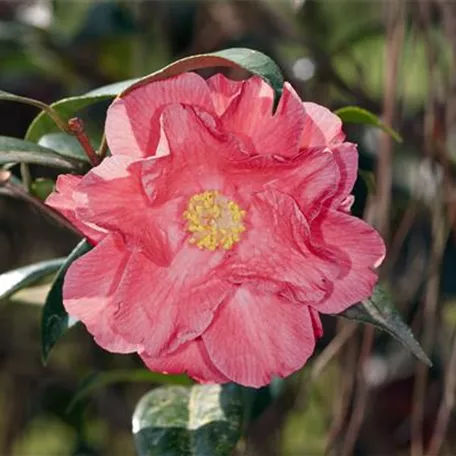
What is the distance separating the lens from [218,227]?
969mm

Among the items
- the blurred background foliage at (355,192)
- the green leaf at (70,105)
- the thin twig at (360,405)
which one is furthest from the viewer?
the blurred background foliage at (355,192)

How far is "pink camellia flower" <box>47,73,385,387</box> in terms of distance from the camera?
90cm

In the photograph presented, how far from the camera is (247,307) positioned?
0.96 m

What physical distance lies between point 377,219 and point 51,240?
92 cm

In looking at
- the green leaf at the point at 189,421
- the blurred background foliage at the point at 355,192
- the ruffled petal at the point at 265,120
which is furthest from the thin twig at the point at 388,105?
the ruffled petal at the point at 265,120

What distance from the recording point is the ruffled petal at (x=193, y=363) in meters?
0.96

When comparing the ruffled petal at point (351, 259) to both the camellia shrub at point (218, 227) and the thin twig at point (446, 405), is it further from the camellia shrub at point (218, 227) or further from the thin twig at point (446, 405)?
the thin twig at point (446, 405)

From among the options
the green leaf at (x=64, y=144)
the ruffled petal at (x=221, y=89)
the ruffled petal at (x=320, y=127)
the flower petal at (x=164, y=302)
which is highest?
the ruffled petal at (x=221, y=89)

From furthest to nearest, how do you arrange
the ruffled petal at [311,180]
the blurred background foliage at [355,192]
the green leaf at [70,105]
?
the blurred background foliage at [355,192] → the green leaf at [70,105] → the ruffled petal at [311,180]

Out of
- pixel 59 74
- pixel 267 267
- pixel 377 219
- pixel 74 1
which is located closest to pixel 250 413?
pixel 377 219

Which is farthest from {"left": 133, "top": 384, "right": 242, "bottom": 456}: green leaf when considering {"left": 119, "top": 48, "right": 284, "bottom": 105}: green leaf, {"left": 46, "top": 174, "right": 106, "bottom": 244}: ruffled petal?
{"left": 119, "top": 48, "right": 284, "bottom": 105}: green leaf

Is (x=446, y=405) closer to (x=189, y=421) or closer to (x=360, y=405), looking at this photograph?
(x=360, y=405)

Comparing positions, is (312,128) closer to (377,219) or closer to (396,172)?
(377,219)

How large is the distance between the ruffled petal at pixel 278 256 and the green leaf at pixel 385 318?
6 cm
